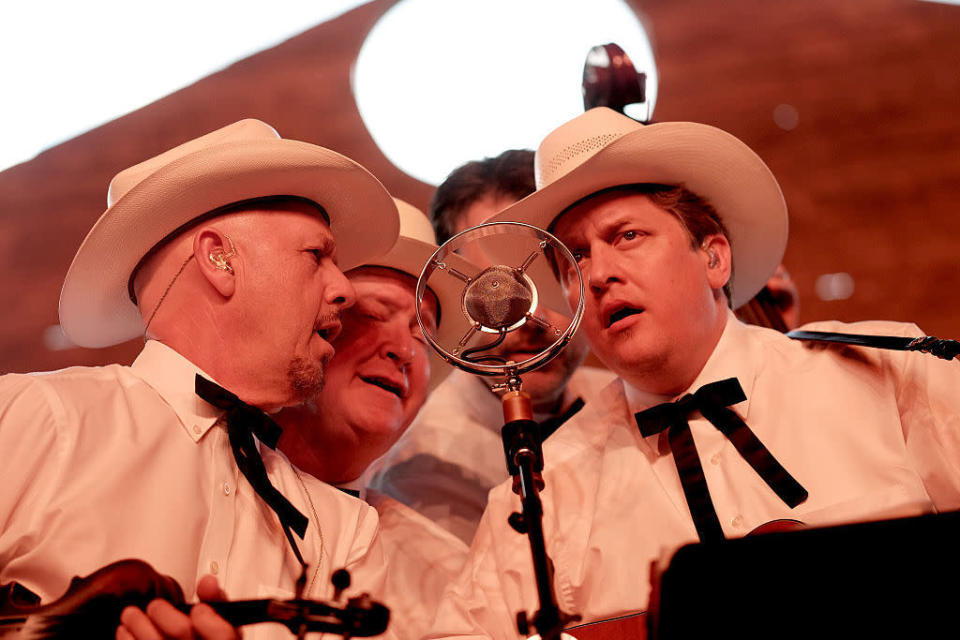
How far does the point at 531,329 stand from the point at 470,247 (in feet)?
0.76

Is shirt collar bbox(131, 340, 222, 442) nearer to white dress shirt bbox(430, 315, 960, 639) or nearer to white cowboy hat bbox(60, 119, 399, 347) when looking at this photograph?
white cowboy hat bbox(60, 119, 399, 347)

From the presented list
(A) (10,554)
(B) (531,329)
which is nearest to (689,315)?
(B) (531,329)

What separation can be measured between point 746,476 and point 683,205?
2.70ft

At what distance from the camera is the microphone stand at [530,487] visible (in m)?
1.35

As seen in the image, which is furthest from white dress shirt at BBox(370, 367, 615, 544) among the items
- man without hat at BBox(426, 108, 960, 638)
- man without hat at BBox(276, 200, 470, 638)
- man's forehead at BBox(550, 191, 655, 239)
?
man's forehead at BBox(550, 191, 655, 239)

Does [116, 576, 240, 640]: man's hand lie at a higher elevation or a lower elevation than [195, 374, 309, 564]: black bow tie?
lower

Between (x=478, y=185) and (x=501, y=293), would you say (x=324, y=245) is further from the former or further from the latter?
(x=478, y=185)

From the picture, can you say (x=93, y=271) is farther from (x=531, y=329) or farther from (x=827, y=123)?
(x=827, y=123)

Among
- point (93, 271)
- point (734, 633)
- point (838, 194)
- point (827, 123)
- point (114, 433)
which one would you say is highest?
point (827, 123)

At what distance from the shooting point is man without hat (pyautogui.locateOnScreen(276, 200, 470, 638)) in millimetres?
2887

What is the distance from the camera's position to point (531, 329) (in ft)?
6.09

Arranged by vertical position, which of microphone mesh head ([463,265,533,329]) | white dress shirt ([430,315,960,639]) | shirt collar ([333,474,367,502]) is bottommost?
white dress shirt ([430,315,960,639])

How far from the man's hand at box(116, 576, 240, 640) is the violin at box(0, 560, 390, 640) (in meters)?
0.02

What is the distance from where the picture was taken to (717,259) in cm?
267
